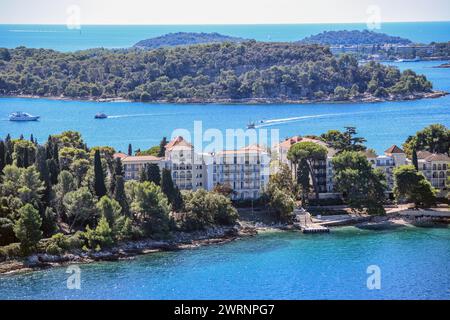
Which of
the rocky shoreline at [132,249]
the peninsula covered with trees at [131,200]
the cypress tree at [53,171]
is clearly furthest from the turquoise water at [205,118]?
the rocky shoreline at [132,249]

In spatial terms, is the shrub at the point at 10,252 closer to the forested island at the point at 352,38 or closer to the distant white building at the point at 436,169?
the distant white building at the point at 436,169

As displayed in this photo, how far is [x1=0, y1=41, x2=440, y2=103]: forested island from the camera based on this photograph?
69.0m

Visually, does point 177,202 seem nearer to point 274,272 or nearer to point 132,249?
point 132,249

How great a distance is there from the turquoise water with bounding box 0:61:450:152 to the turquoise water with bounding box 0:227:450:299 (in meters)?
17.0

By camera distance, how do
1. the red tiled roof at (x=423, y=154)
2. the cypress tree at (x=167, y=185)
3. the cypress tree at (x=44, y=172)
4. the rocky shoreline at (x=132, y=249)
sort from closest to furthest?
1. the rocky shoreline at (x=132, y=249)
2. the cypress tree at (x=44, y=172)
3. the cypress tree at (x=167, y=185)
4. the red tiled roof at (x=423, y=154)

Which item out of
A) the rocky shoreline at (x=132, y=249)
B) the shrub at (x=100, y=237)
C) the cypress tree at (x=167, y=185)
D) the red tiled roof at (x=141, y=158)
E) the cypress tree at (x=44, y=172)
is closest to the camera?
the rocky shoreline at (x=132, y=249)

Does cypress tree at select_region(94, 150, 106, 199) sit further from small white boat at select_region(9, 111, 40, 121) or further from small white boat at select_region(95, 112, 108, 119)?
small white boat at select_region(95, 112, 108, 119)

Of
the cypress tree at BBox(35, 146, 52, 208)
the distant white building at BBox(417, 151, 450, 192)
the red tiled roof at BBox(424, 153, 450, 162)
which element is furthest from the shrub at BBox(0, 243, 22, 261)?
the red tiled roof at BBox(424, 153, 450, 162)

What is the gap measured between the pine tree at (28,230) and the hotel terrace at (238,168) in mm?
6813

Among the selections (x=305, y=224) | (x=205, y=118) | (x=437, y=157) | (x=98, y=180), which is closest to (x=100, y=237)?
(x=98, y=180)

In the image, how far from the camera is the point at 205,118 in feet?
181

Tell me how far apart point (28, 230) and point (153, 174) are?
194 inches

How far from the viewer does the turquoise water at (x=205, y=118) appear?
46250 millimetres
